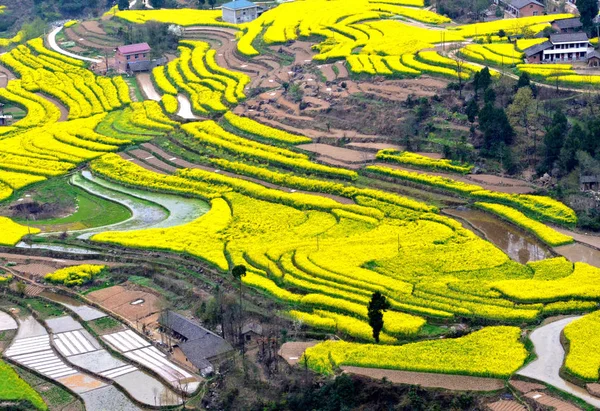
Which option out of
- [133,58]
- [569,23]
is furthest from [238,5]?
[569,23]

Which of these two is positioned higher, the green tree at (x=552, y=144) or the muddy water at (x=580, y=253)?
the green tree at (x=552, y=144)

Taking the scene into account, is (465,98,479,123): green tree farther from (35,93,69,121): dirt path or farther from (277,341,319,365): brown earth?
(35,93,69,121): dirt path

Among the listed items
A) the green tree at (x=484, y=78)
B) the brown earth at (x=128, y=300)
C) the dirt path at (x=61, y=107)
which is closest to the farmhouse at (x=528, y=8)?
the green tree at (x=484, y=78)

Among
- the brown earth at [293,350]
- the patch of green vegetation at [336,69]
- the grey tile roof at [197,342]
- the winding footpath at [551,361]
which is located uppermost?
the patch of green vegetation at [336,69]

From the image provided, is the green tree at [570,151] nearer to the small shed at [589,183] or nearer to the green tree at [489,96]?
the small shed at [589,183]

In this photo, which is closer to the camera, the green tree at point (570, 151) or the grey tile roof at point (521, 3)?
the green tree at point (570, 151)

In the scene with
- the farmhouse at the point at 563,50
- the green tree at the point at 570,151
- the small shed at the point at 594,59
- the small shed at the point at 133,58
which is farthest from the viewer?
the small shed at the point at 133,58

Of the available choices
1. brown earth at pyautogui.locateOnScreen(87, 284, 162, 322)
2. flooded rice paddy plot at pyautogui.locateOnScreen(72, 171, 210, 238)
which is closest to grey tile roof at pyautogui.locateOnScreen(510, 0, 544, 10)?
flooded rice paddy plot at pyautogui.locateOnScreen(72, 171, 210, 238)
